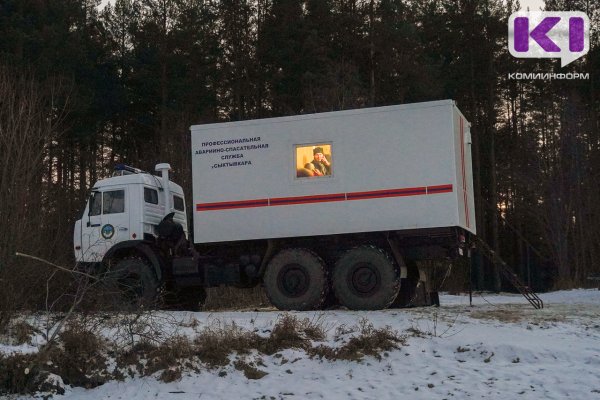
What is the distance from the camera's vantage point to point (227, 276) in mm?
15172

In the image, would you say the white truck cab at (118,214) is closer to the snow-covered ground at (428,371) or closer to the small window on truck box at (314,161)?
the small window on truck box at (314,161)

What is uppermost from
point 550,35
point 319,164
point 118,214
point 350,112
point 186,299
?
point 550,35

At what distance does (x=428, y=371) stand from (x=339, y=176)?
18.0 feet

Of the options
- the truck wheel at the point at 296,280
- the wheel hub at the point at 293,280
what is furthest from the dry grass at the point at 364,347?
the wheel hub at the point at 293,280

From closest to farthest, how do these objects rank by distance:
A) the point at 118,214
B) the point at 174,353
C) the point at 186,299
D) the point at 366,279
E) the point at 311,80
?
1. the point at 174,353
2. the point at 366,279
3. the point at 118,214
4. the point at 186,299
5. the point at 311,80

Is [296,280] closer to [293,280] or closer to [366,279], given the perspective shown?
[293,280]

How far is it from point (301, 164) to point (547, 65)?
28741 millimetres

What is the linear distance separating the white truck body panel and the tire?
77.6 inches

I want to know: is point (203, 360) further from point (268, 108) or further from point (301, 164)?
point (268, 108)

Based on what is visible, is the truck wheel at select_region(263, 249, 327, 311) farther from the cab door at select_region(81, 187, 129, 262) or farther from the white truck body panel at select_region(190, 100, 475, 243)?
the cab door at select_region(81, 187, 129, 262)

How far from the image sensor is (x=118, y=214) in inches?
618

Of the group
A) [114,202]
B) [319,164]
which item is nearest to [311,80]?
[114,202]

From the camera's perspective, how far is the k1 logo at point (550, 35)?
111ft

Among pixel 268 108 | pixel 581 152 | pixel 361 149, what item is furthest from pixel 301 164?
pixel 581 152
